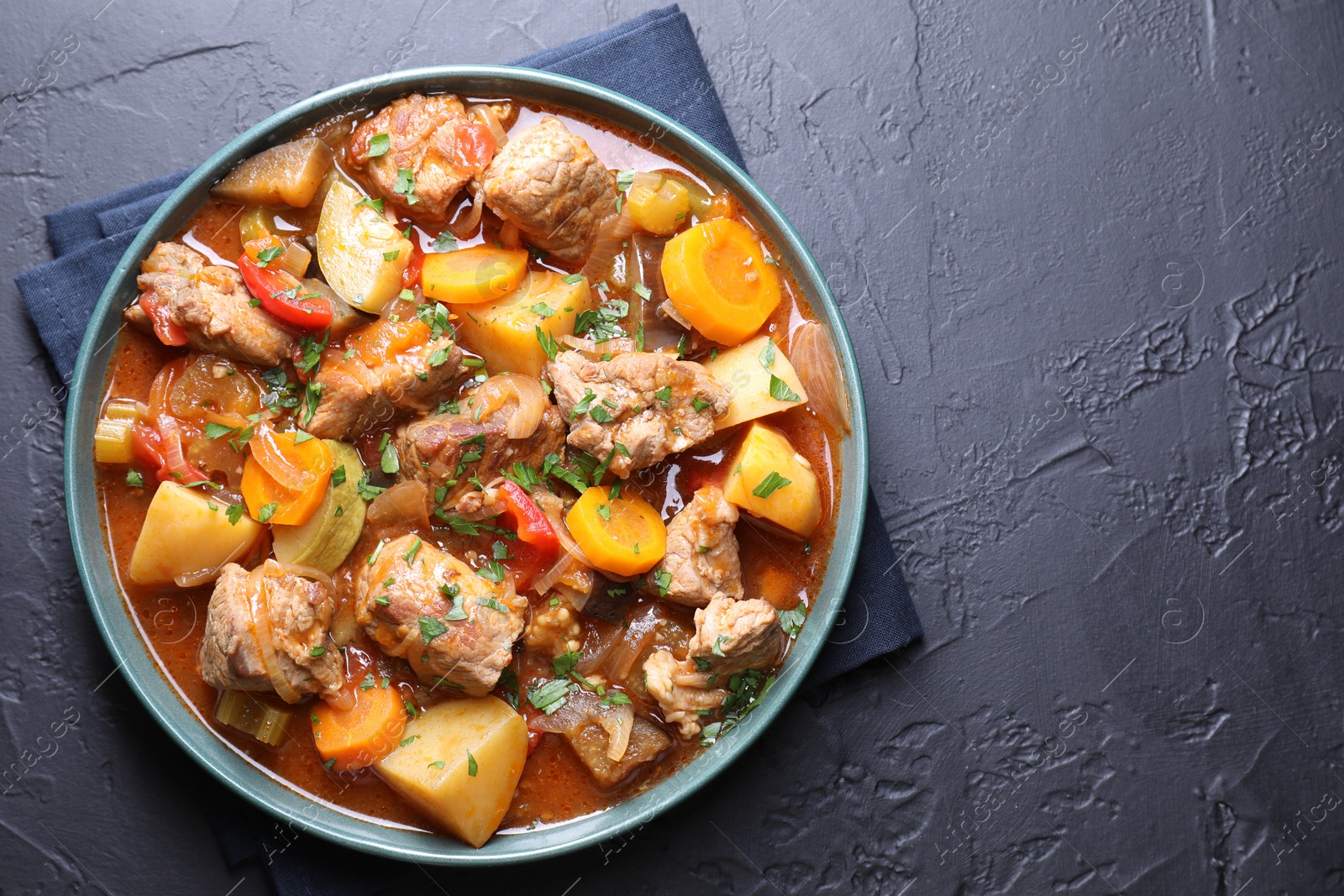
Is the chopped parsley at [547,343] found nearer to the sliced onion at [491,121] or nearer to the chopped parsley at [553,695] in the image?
the sliced onion at [491,121]

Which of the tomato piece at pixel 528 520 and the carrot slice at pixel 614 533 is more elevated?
the tomato piece at pixel 528 520

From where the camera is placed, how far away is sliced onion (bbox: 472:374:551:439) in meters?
3.40

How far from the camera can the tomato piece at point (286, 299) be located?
3.43 meters

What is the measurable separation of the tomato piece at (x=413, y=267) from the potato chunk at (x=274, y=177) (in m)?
0.46

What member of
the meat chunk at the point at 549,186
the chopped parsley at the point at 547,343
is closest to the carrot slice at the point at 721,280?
the meat chunk at the point at 549,186

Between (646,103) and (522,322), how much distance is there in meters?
1.24

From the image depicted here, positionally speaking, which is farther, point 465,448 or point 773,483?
point 773,483

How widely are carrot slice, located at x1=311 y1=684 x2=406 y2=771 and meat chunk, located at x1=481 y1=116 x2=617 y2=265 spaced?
189 centimetres

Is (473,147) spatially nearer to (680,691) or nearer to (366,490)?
(366,490)

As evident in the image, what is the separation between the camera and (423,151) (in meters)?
3.52

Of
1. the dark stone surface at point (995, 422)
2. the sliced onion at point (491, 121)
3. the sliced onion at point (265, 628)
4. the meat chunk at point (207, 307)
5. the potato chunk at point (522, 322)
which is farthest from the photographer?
the dark stone surface at point (995, 422)

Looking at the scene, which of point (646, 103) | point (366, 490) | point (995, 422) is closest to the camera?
point (366, 490)

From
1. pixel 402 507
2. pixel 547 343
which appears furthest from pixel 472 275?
pixel 402 507

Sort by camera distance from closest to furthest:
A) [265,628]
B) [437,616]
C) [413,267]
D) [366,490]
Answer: [265,628] < [437,616] < [366,490] < [413,267]
